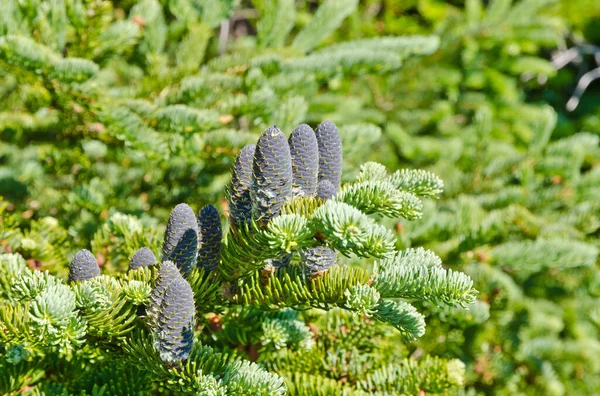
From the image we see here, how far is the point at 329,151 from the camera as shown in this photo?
81 centimetres

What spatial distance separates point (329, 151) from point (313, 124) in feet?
4.72

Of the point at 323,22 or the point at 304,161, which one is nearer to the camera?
the point at 304,161

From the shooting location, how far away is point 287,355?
0.97 m

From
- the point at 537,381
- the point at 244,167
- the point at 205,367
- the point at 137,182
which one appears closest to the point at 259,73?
the point at 137,182

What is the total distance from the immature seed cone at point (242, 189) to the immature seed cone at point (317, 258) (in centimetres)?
10

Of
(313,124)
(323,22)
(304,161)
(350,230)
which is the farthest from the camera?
(313,124)

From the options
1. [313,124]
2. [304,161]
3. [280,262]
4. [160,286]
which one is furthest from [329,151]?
[313,124]

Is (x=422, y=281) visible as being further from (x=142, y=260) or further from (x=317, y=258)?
(x=142, y=260)

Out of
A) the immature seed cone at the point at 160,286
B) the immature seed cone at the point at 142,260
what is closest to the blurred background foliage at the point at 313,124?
the immature seed cone at the point at 142,260

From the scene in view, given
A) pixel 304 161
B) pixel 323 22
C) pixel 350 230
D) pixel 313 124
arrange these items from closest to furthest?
pixel 350 230, pixel 304 161, pixel 323 22, pixel 313 124

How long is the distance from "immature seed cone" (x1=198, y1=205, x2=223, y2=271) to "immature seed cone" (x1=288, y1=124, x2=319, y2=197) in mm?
136

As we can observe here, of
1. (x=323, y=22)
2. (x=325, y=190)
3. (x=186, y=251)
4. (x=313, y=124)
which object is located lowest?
(x=313, y=124)

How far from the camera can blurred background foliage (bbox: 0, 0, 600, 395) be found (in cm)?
→ 121

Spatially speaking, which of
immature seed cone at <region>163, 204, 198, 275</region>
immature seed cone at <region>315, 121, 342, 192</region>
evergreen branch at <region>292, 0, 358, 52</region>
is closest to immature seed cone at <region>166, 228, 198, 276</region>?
immature seed cone at <region>163, 204, 198, 275</region>
